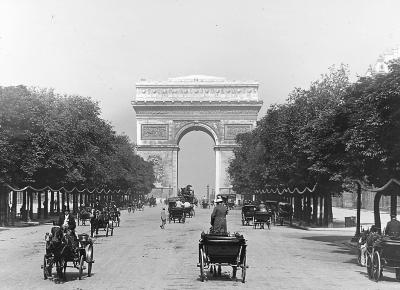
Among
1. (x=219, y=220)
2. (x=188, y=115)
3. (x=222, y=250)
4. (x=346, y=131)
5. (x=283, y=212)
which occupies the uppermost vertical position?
(x=188, y=115)

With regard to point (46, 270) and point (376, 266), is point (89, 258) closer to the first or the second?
point (46, 270)

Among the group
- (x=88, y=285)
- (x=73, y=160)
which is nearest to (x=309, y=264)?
(x=88, y=285)

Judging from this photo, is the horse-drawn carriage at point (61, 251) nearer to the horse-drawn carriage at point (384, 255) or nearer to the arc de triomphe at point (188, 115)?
the horse-drawn carriage at point (384, 255)

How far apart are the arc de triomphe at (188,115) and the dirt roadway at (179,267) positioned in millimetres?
103954

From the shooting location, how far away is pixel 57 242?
1739cm

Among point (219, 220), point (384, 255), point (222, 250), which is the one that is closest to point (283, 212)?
point (219, 220)

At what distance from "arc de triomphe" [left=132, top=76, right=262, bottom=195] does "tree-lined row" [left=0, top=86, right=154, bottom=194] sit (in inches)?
2430

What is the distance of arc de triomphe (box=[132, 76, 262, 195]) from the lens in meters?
137

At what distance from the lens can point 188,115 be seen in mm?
138250

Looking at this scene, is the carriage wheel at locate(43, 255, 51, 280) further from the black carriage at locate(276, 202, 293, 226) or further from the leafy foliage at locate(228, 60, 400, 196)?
the black carriage at locate(276, 202, 293, 226)

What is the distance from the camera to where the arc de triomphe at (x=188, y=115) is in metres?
137

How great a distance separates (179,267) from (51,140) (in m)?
31.7

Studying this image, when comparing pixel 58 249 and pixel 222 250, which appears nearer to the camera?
pixel 58 249

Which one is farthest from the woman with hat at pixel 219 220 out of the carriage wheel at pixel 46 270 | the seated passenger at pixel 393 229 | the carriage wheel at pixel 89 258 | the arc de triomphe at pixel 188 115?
the arc de triomphe at pixel 188 115
